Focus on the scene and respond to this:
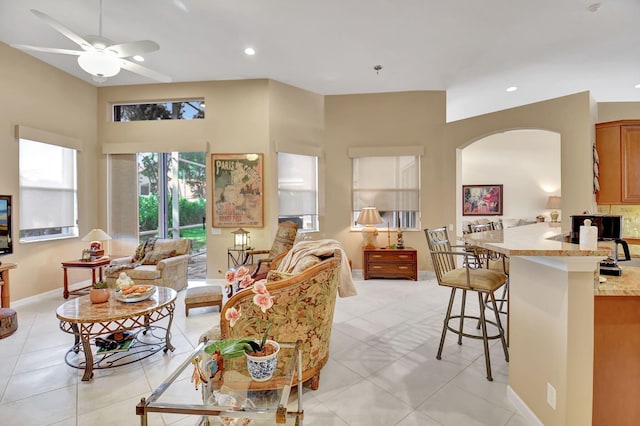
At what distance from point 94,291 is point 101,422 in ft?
3.86

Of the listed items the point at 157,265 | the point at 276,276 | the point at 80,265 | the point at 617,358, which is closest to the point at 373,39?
the point at 276,276

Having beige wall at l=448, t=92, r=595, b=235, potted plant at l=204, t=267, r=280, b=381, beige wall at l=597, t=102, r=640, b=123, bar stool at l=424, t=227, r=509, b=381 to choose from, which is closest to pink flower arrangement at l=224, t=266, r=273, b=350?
potted plant at l=204, t=267, r=280, b=381

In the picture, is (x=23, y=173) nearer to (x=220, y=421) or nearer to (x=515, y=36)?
(x=220, y=421)

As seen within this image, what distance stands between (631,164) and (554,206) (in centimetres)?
444

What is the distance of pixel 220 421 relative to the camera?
144 centimetres

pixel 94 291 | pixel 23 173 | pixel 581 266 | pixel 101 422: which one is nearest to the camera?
pixel 581 266

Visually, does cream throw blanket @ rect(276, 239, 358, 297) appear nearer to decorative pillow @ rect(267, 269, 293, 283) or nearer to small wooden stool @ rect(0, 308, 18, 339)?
decorative pillow @ rect(267, 269, 293, 283)

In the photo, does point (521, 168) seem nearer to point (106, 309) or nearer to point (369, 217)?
point (369, 217)

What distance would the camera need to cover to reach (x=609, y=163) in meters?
3.85

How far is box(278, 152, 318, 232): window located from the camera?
5336mm

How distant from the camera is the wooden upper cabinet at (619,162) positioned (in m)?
3.61

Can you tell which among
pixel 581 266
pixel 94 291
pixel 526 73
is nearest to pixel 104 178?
pixel 94 291

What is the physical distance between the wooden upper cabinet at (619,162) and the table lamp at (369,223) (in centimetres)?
309

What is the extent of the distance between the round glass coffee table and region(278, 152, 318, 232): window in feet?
9.27
